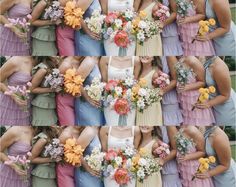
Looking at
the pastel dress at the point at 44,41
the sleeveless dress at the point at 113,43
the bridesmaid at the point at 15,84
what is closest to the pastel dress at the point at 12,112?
the bridesmaid at the point at 15,84

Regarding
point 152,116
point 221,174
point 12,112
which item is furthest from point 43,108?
point 221,174

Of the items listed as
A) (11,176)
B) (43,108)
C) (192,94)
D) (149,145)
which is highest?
(192,94)

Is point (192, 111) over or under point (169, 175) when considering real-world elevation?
over

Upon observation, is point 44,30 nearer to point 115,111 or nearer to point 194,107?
point 115,111

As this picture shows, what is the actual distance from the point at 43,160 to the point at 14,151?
0.15m

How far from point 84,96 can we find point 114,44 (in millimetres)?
282

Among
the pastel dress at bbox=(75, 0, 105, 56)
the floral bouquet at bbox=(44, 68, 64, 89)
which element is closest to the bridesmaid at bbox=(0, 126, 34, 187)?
the floral bouquet at bbox=(44, 68, 64, 89)

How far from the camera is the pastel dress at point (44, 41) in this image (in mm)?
3404

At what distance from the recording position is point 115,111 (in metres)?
3.40

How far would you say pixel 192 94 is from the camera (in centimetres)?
342

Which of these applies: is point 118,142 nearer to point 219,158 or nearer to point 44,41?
point 219,158

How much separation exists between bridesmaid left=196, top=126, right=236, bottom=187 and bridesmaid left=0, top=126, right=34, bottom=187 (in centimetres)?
82

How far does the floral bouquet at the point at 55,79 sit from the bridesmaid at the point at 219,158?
2.38 feet

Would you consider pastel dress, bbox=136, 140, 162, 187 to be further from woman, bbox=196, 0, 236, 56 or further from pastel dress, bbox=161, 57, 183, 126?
woman, bbox=196, 0, 236, 56
